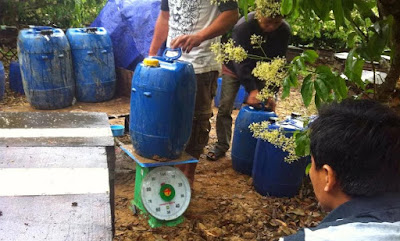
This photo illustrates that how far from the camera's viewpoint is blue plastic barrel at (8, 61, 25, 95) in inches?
246

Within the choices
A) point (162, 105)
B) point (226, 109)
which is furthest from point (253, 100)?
point (162, 105)

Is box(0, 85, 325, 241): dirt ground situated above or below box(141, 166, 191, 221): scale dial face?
below

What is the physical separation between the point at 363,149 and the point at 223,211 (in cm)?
236

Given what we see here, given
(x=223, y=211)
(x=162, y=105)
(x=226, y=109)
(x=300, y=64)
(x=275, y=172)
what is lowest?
(x=223, y=211)

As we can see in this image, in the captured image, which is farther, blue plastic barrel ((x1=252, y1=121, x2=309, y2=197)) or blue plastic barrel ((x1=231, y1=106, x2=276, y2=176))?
blue plastic barrel ((x1=231, y1=106, x2=276, y2=176))

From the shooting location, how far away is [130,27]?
6109 millimetres

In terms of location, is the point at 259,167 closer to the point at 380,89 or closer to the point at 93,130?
the point at 93,130

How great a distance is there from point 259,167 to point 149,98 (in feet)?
4.31

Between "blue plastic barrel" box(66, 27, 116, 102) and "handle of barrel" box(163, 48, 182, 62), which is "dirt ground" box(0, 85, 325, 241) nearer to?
"handle of barrel" box(163, 48, 182, 62)

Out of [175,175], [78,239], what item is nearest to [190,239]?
[175,175]

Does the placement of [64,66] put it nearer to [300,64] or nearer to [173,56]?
[173,56]

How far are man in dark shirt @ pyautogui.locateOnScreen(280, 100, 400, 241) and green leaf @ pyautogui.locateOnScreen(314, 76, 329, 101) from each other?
28cm

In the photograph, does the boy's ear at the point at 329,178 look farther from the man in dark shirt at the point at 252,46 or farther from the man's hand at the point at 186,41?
the man in dark shirt at the point at 252,46

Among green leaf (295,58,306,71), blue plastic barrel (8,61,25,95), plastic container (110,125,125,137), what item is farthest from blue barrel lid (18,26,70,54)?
green leaf (295,58,306,71)
